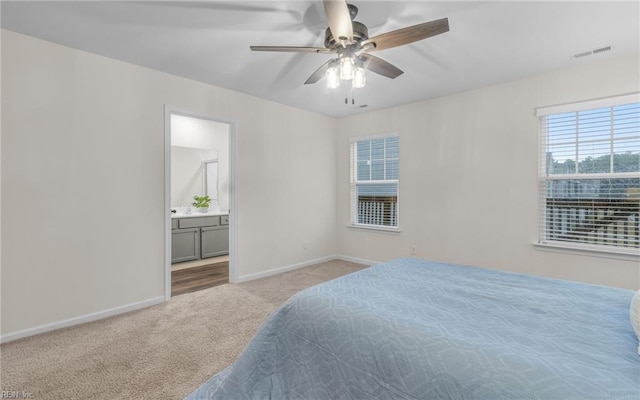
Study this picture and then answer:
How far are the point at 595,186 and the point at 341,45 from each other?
3.07 m

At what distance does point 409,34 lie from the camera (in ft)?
6.12

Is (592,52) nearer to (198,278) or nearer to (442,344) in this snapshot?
(442,344)

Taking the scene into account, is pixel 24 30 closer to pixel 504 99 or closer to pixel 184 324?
pixel 184 324

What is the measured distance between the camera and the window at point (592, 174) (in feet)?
9.50

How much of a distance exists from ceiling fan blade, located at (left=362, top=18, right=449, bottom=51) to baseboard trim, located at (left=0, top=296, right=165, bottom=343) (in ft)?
10.8

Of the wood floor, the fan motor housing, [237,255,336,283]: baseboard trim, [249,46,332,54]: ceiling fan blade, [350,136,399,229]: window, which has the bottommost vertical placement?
the wood floor

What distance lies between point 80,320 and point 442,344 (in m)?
3.24

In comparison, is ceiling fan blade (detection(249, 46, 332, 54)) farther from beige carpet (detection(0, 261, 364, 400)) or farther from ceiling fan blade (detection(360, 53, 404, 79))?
beige carpet (detection(0, 261, 364, 400))

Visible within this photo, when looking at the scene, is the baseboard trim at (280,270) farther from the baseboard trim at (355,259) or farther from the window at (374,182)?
the window at (374,182)

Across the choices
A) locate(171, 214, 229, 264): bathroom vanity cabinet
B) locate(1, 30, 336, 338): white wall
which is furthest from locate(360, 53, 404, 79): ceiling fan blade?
locate(171, 214, 229, 264): bathroom vanity cabinet

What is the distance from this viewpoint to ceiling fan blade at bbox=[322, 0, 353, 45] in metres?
1.59

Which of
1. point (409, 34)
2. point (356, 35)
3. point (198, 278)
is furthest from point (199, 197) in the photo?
point (409, 34)

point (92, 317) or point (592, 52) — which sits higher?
point (592, 52)

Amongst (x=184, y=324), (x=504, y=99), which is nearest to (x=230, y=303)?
(x=184, y=324)
